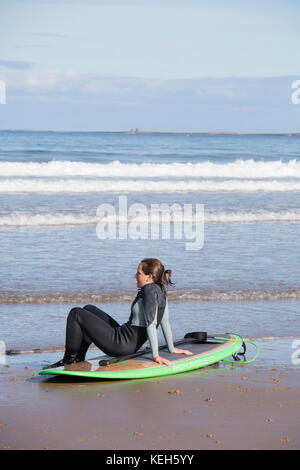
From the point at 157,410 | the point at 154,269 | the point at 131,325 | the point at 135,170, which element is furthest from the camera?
the point at 135,170

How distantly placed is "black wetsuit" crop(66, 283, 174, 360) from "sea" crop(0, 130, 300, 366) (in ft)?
4.24

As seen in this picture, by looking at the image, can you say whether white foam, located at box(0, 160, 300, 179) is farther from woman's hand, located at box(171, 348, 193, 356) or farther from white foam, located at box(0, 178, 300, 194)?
woman's hand, located at box(171, 348, 193, 356)

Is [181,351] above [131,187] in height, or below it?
below

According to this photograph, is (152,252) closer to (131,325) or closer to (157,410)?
(131,325)

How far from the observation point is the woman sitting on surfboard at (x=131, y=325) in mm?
5609

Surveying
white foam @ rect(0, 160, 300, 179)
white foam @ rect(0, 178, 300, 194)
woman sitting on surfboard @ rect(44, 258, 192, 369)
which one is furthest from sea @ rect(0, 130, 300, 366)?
white foam @ rect(0, 160, 300, 179)

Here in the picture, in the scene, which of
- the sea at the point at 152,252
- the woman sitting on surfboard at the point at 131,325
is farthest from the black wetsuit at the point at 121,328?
the sea at the point at 152,252

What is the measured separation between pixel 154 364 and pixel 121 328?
16.3 inches

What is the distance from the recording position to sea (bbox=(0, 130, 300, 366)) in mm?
8055

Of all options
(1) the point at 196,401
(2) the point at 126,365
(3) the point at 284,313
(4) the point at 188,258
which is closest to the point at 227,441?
(1) the point at 196,401

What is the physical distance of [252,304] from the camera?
877 cm

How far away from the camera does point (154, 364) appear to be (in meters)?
5.68

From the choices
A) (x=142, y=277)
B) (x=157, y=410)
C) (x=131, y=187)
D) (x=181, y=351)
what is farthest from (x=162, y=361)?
(x=131, y=187)

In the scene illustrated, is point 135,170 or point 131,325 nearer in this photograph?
point 131,325
